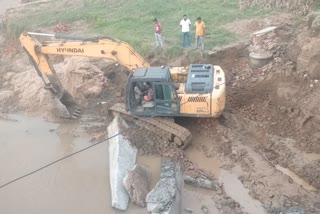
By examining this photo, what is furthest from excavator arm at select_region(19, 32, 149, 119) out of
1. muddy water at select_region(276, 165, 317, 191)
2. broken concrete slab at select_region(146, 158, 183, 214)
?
muddy water at select_region(276, 165, 317, 191)

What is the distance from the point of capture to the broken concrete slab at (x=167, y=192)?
10477 mm

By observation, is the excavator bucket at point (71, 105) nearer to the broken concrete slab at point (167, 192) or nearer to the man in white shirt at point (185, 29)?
the broken concrete slab at point (167, 192)

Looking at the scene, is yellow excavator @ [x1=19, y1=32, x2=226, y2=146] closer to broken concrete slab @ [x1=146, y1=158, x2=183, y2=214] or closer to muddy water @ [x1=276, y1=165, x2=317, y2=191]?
broken concrete slab @ [x1=146, y1=158, x2=183, y2=214]

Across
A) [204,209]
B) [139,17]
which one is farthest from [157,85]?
[139,17]

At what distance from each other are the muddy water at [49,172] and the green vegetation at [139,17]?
5.33m

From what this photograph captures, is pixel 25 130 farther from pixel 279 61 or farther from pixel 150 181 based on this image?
pixel 279 61

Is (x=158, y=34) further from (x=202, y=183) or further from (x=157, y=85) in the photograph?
(x=202, y=183)

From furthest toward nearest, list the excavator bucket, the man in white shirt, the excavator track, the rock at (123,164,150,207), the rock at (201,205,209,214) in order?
1. the man in white shirt
2. the excavator bucket
3. the excavator track
4. the rock at (123,164,150,207)
5. the rock at (201,205,209,214)

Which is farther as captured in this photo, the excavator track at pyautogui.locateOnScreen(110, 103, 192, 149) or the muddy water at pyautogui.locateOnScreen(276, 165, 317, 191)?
the excavator track at pyautogui.locateOnScreen(110, 103, 192, 149)

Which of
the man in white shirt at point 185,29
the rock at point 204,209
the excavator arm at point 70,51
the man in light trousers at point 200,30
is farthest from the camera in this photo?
the man in white shirt at point 185,29

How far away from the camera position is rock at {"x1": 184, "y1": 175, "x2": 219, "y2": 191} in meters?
11.9

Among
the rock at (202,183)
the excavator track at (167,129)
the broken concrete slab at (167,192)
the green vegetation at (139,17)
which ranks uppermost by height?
the green vegetation at (139,17)

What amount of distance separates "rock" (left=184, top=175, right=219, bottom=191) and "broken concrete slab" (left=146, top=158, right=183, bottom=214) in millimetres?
221

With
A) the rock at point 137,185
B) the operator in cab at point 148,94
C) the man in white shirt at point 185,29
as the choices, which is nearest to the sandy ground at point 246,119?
the man in white shirt at point 185,29
